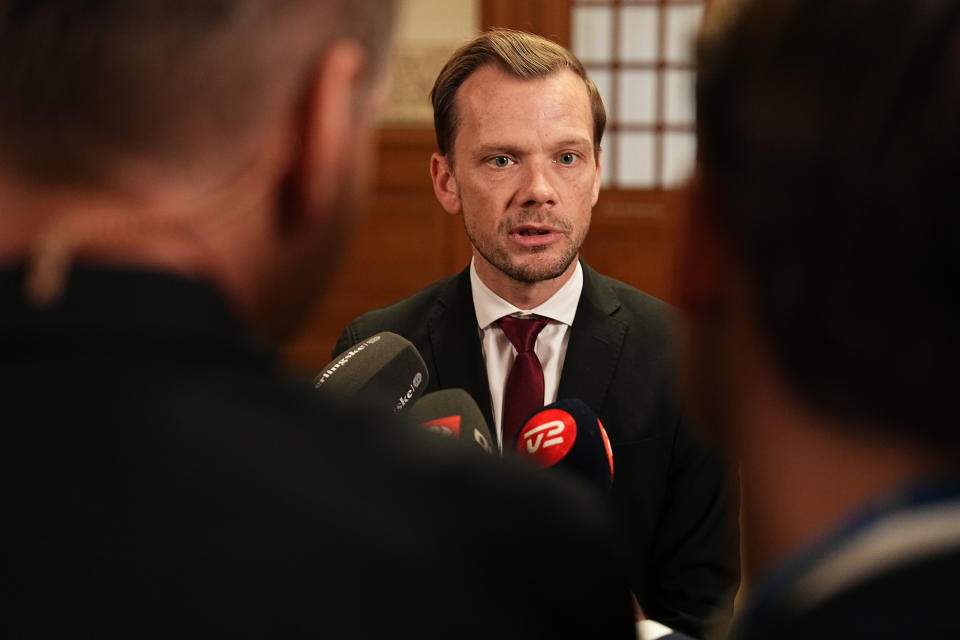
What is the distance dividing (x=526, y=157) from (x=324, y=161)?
116 centimetres

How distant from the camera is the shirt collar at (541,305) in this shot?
1.64 meters

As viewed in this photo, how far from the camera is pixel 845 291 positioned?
45 centimetres

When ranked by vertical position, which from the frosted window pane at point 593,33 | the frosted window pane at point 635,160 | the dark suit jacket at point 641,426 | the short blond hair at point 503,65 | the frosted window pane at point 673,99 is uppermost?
the frosted window pane at point 593,33

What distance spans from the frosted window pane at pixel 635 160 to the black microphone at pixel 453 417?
4200mm

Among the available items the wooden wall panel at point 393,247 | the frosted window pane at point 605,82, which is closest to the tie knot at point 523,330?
the wooden wall panel at point 393,247

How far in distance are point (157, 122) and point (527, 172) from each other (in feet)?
3.95

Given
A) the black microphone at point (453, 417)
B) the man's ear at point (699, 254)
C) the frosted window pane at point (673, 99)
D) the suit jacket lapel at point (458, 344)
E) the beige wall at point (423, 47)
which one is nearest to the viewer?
the man's ear at point (699, 254)

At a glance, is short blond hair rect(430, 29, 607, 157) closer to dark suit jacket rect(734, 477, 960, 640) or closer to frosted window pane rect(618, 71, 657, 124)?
dark suit jacket rect(734, 477, 960, 640)

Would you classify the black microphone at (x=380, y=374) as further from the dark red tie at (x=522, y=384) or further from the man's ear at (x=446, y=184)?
the man's ear at (x=446, y=184)

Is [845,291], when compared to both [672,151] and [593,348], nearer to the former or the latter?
[593,348]

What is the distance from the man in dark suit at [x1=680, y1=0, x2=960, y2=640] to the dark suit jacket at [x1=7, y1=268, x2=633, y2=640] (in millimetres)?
121

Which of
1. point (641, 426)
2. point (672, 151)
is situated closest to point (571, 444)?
point (641, 426)

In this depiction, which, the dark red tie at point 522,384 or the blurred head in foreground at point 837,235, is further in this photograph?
the dark red tie at point 522,384

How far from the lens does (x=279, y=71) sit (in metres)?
0.51
